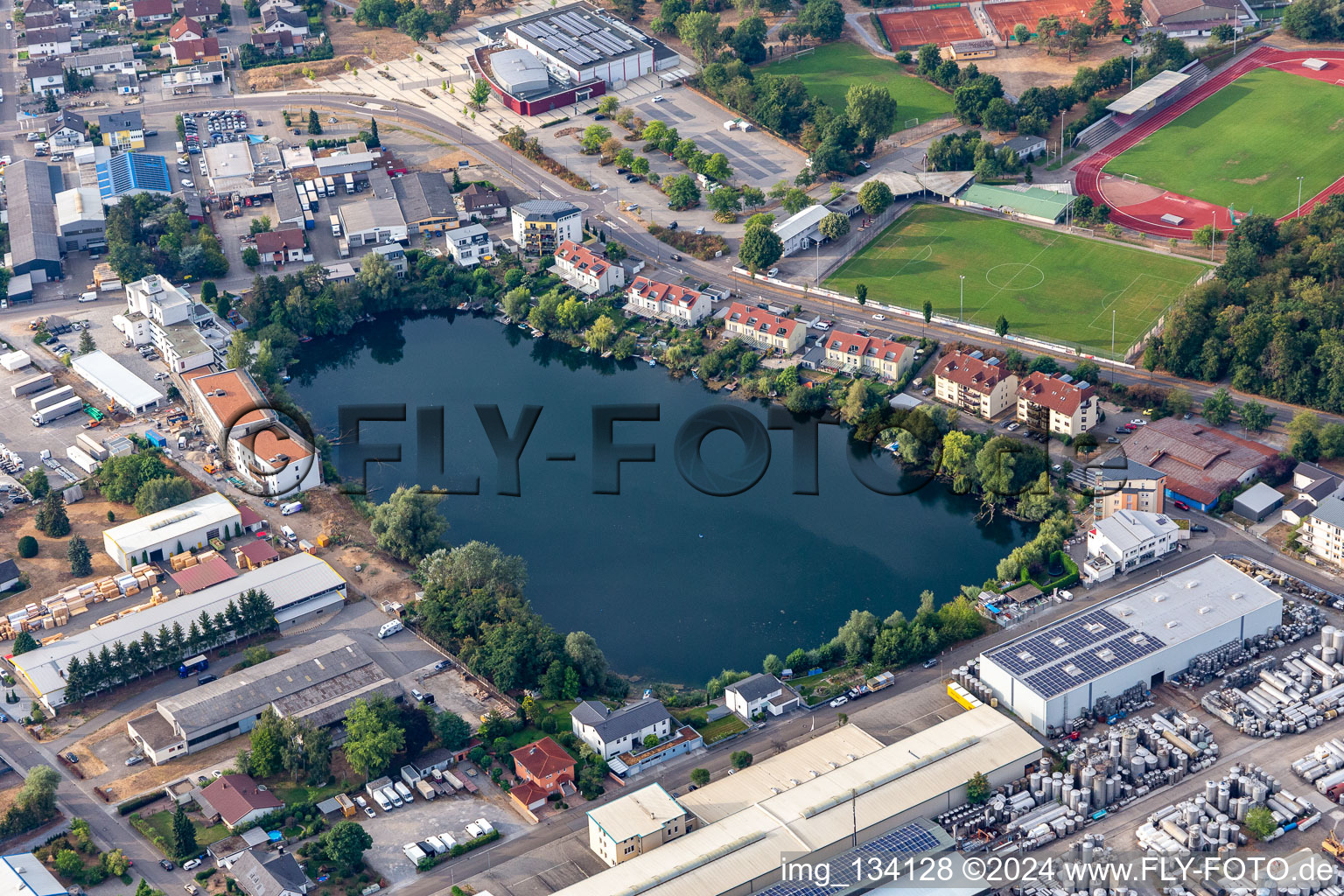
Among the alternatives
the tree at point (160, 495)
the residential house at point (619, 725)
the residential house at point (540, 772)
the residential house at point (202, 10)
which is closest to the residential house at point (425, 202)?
the tree at point (160, 495)

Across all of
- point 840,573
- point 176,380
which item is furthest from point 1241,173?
point 176,380

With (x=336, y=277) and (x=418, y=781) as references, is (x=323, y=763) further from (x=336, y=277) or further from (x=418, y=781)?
(x=336, y=277)

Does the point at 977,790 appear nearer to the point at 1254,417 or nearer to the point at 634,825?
the point at 634,825

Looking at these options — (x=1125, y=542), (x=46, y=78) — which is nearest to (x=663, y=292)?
(x=1125, y=542)

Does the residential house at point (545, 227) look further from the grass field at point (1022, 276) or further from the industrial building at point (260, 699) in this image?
the industrial building at point (260, 699)

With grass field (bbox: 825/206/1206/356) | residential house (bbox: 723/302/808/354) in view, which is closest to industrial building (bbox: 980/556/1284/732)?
grass field (bbox: 825/206/1206/356)
